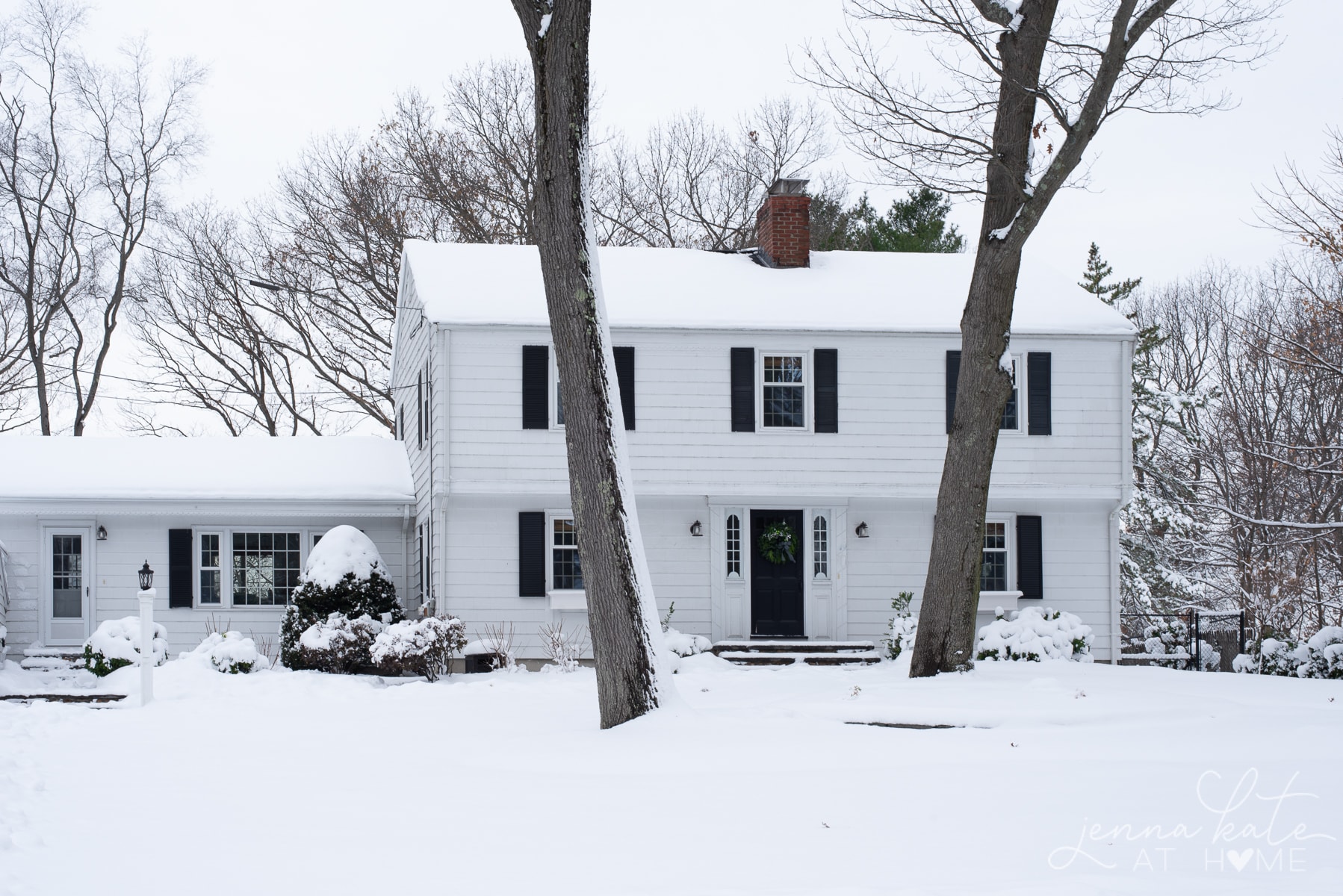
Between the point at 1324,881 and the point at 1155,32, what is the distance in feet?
31.7

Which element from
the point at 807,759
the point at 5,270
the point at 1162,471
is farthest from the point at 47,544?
the point at 1162,471

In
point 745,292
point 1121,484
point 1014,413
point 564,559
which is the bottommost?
point 564,559

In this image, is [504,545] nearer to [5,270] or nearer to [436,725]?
[436,725]

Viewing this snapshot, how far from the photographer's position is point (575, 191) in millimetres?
10258

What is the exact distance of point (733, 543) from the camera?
1780cm

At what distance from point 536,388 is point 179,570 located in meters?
6.16

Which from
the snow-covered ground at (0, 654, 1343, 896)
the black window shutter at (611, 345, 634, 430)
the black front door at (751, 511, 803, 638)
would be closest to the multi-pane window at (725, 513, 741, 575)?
the black front door at (751, 511, 803, 638)

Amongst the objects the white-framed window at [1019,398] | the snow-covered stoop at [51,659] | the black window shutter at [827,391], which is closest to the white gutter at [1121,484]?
the white-framed window at [1019,398]

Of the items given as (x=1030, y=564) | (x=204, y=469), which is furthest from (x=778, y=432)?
(x=204, y=469)

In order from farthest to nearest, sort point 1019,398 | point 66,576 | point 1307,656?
point 66,576, point 1019,398, point 1307,656

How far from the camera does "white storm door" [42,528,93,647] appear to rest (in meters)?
18.5

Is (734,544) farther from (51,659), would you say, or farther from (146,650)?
(51,659)

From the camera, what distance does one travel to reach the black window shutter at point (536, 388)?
17.0 metres

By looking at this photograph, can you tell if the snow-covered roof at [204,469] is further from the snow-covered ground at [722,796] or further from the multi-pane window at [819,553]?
the snow-covered ground at [722,796]
